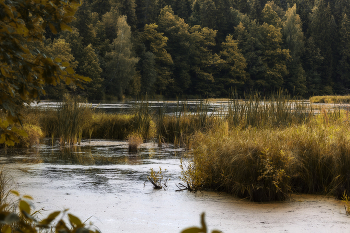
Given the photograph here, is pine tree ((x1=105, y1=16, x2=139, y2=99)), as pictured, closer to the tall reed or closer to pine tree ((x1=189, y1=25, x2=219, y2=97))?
pine tree ((x1=189, y1=25, x2=219, y2=97))

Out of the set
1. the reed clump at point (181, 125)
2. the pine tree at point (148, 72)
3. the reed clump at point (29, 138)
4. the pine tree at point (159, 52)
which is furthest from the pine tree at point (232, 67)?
the reed clump at point (29, 138)

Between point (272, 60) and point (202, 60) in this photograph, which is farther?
point (272, 60)

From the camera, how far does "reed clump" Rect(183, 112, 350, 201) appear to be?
7008mm

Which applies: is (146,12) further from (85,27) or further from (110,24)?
(85,27)

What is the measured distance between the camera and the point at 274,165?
6961 mm

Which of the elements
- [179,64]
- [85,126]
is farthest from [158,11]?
[85,126]

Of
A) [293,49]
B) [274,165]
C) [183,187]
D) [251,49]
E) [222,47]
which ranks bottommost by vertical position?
[183,187]

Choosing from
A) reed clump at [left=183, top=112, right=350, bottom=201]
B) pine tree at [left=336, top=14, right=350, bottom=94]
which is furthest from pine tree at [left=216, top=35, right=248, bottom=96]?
reed clump at [left=183, top=112, right=350, bottom=201]

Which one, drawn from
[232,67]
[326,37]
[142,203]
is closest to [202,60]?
[232,67]

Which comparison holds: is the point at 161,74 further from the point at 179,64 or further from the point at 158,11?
the point at 158,11

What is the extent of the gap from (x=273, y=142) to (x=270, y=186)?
2.68ft

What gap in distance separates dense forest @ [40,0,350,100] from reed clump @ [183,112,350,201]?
5280 centimetres

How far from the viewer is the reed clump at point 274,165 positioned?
7.01 metres

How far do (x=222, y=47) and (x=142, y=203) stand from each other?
6977cm
